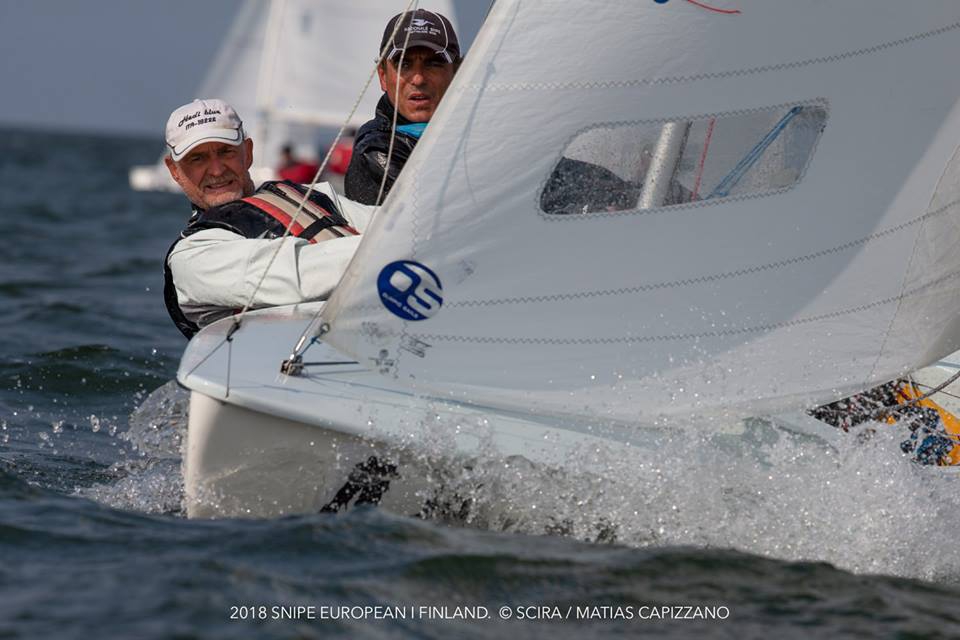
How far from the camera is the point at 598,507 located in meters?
3.30

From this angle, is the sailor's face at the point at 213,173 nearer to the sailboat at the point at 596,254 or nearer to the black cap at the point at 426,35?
the black cap at the point at 426,35

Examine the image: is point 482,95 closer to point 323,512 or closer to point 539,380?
point 539,380

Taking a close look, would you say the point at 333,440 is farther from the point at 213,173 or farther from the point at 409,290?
the point at 213,173

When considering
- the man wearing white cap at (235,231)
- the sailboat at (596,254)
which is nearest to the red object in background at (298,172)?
the man wearing white cap at (235,231)

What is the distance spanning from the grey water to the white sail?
280 mm

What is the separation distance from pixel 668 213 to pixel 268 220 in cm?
106

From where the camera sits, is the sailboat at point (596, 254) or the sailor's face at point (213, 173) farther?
the sailor's face at point (213, 173)

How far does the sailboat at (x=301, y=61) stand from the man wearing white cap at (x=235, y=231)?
13295 millimetres

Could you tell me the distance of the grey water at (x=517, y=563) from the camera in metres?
2.77

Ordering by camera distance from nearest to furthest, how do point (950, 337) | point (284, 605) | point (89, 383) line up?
point (284, 605) → point (950, 337) → point (89, 383)

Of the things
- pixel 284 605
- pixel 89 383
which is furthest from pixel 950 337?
pixel 89 383

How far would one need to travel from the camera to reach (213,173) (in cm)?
409

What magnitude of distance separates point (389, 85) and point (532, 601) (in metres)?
1.87

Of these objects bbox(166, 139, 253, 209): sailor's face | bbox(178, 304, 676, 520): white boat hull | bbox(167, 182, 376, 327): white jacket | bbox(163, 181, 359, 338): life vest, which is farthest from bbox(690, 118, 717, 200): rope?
bbox(166, 139, 253, 209): sailor's face
